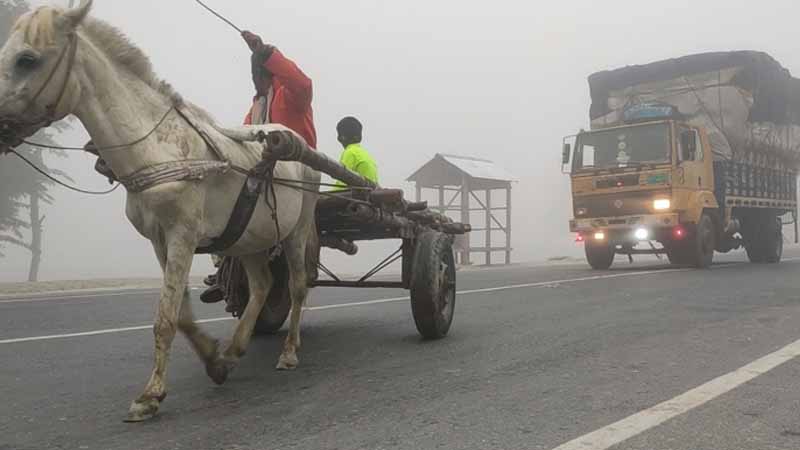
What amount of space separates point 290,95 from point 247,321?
178 cm

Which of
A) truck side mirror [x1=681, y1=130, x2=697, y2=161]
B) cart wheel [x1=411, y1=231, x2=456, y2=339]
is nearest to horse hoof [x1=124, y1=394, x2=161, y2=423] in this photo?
cart wheel [x1=411, y1=231, x2=456, y2=339]

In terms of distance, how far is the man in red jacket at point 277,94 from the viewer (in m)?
4.97

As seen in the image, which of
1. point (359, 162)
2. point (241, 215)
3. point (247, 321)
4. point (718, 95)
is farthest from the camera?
point (718, 95)

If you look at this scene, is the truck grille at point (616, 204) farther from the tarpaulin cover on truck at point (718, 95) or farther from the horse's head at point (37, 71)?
the horse's head at point (37, 71)

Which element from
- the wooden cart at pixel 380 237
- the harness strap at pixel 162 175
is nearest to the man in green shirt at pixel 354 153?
the wooden cart at pixel 380 237

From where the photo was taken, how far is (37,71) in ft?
→ 10.4

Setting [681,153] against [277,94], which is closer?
[277,94]

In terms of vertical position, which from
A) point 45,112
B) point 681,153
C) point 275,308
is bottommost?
point 275,308

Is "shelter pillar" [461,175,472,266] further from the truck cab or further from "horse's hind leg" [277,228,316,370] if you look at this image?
"horse's hind leg" [277,228,316,370]

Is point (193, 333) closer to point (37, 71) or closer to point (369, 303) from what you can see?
point (37, 71)

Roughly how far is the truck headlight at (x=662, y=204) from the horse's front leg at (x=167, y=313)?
11.5m

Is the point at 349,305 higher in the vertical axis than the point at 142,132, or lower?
lower

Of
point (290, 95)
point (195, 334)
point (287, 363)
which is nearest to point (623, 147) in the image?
point (290, 95)

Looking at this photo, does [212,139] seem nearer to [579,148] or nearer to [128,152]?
[128,152]
